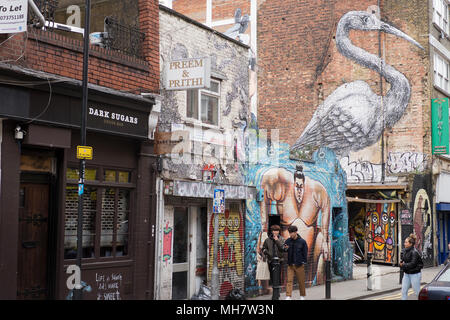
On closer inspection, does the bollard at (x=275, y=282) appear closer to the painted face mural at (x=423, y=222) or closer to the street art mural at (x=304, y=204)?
the street art mural at (x=304, y=204)

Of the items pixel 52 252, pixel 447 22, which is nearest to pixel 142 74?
pixel 52 252

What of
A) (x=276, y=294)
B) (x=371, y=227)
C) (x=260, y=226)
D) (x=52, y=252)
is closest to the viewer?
(x=52, y=252)

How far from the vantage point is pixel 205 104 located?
47.3 ft

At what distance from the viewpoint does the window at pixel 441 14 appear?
28328mm

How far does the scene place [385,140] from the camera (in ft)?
89.8

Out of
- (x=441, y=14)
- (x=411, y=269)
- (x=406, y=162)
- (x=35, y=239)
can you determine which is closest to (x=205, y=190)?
(x=35, y=239)

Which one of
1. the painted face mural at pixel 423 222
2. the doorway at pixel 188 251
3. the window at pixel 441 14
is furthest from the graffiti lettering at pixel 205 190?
the window at pixel 441 14

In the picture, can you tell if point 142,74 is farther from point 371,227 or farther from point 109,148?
point 371,227

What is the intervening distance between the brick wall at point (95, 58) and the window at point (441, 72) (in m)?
19.5

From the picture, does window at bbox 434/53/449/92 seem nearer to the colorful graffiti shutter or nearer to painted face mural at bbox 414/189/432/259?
painted face mural at bbox 414/189/432/259

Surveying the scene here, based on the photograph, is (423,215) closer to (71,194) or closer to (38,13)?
(71,194)

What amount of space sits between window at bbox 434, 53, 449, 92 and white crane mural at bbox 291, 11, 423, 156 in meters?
2.04

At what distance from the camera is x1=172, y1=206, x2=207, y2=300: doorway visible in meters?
13.3

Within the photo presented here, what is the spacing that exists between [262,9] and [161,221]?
60.9 feet
